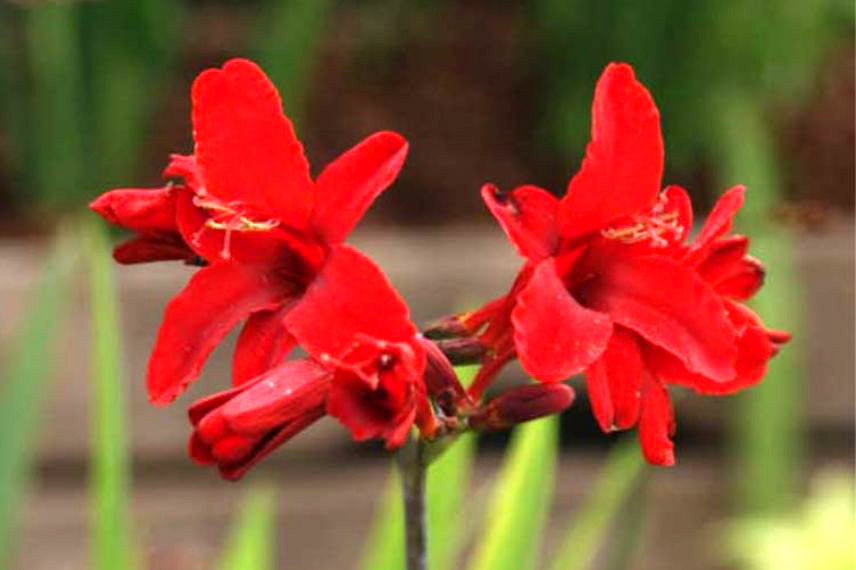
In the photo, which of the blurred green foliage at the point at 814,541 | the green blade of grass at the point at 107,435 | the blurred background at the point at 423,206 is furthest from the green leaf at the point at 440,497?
the blurred background at the point at 423,206

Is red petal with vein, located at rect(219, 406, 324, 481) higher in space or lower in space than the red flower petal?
lower

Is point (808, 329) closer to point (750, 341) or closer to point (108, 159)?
point (108, 159)

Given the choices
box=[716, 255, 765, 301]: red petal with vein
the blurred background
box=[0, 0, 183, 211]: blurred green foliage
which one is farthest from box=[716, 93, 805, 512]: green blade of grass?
box=[716, 255, 765, 301]: red petal with vein

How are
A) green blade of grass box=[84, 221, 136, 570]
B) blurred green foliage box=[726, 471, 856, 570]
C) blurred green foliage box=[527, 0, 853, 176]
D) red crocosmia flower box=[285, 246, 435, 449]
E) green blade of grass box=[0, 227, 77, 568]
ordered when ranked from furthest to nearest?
1. blurred green foliage box=[527, 0, 853, 176]
2. blurred green foliage box=[726, 471, 856, 570]
3. green blade of grass box=[0, 227, 77, 568]
4. green blade of grass box=[84, 221, 136, 570]
5. red crocosmia flower box=[285, 246, 435, 449]

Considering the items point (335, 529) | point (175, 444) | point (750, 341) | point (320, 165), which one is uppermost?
point (750, 341)

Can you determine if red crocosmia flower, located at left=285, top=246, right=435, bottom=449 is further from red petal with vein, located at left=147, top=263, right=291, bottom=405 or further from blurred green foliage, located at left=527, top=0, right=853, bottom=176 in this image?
blurred green foliage, located at left=527, top=0, right=853, bottom=176

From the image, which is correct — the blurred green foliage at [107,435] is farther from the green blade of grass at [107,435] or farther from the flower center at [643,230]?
the flower center at [643,230]

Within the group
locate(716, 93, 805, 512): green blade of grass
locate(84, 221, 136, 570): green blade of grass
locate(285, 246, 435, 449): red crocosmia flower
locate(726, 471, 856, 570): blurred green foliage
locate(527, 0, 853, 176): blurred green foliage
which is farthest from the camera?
locate(527, 0, 853, 176): blurred green foliage

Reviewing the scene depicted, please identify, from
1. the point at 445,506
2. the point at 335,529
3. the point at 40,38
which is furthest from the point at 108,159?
the point at 445,506

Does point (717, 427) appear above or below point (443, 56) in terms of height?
below
